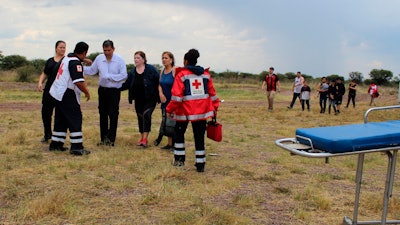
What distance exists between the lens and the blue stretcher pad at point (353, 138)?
10.6ft

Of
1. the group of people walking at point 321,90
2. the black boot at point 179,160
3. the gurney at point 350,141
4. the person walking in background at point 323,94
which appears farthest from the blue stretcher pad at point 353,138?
the person walking in background at point 323,94

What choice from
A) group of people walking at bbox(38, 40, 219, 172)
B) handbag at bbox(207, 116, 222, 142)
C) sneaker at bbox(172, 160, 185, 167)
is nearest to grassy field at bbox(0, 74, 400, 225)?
sneaker at bbox(172, 160, 185, 167)

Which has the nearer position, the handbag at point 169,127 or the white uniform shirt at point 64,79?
the white uniform shirt at point 64,79

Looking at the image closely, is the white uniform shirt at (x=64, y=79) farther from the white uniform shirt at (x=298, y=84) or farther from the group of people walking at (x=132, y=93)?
the white uniform shirt at (x=298, y=84)

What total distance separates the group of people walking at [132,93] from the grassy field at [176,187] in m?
0.40

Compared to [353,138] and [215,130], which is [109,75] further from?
[353,138]

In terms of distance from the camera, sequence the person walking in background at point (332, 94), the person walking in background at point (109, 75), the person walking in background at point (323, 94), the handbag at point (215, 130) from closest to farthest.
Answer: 1. the handbag at point (215, 130)
2. the person walking in background at point (109, 75)
3. the person walking in background at point (332, 94)
4. the person walking in background at point (323, 94)

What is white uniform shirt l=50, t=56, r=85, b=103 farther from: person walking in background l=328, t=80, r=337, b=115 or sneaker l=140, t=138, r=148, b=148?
person walking in background l=328, t=80, r=337, b=115

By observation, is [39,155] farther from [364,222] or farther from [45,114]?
[364,222]

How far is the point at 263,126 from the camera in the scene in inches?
493

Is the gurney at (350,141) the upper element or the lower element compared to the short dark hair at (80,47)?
lower

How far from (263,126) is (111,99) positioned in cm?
601

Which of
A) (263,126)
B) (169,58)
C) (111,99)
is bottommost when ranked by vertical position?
(263,126)

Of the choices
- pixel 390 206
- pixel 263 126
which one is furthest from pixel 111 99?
pixel 263 126
